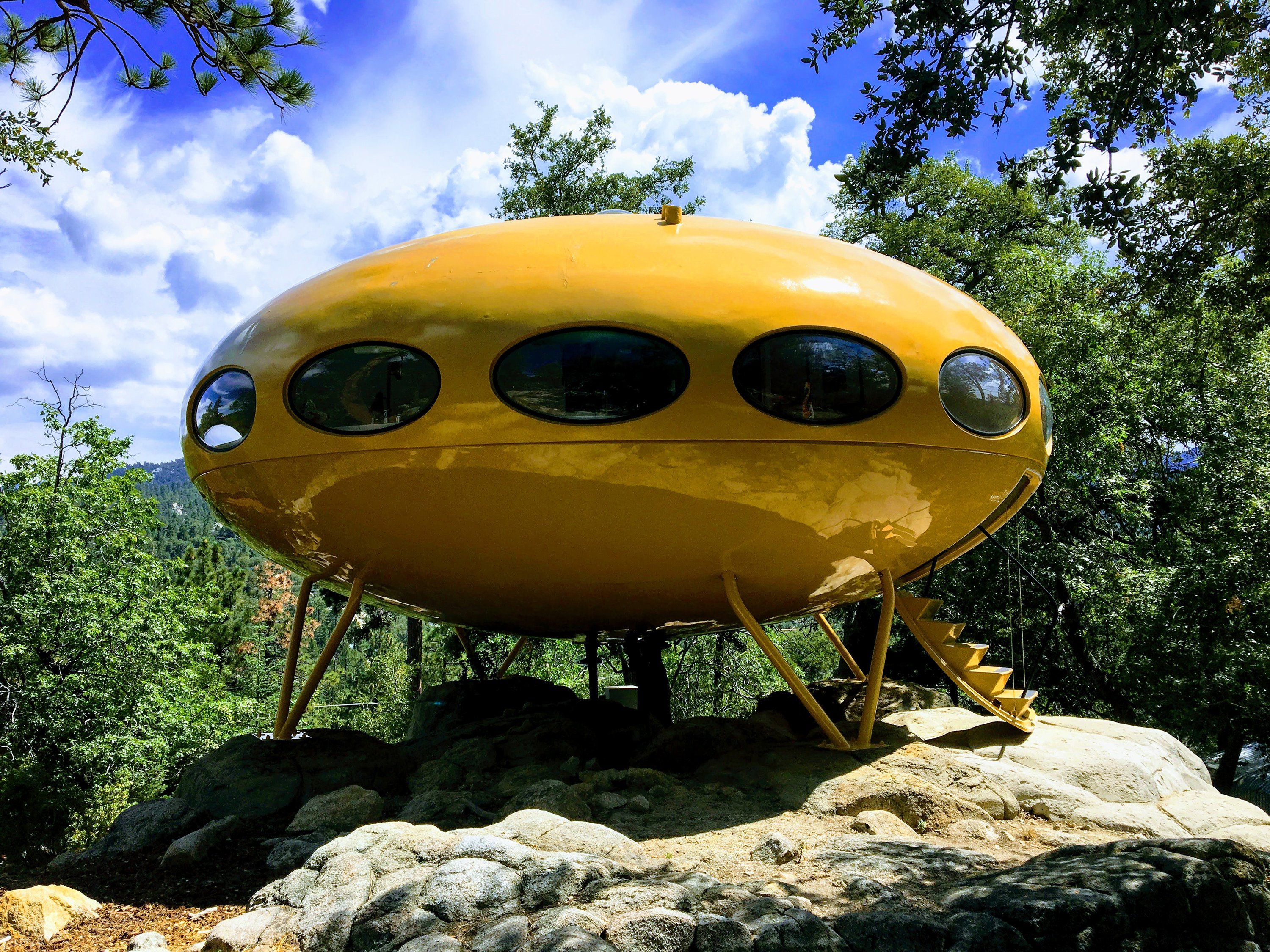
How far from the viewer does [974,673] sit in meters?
8.98

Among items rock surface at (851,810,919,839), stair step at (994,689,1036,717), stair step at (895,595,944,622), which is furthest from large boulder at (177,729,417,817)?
stair step at (994,689,1036,717)

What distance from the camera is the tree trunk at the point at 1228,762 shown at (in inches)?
673

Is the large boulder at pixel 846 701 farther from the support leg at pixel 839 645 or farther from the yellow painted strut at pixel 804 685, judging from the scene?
the yellow painted strut at pixel 804 685

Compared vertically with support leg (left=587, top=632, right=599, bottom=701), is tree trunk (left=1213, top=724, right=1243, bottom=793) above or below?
below

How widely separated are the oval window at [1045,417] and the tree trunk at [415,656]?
51.3ft

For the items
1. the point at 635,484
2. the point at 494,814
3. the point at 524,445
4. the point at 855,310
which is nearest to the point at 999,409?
the point at 855,310

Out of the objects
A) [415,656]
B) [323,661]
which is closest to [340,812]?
Answer: [323,661]

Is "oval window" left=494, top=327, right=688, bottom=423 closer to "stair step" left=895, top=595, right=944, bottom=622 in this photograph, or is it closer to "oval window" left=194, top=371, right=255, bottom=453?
"oval window" left=194, top=371, right=255, bottom=453

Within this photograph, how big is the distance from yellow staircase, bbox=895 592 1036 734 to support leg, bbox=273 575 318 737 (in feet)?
19.2

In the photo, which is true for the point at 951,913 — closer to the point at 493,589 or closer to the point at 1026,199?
the point at 493,589

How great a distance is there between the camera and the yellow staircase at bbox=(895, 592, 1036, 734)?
349 inches

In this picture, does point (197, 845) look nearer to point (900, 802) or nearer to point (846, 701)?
point (900, 802)

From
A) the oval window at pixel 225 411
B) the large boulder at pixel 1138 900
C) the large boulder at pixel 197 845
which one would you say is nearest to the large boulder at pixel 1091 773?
the large boulder at pixel 1138 900

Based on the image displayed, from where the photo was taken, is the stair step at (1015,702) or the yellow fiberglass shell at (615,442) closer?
the yellow fiberglass shell at (615,442)
